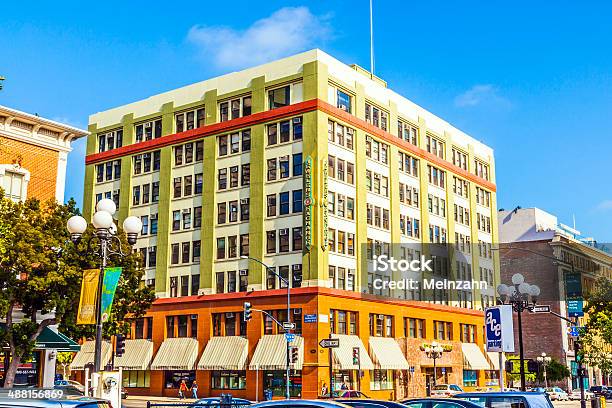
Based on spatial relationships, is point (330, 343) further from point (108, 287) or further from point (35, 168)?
point (108, 287)

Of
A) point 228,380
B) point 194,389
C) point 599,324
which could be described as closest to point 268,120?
point 228,380

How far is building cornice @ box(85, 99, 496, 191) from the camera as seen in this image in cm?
6370

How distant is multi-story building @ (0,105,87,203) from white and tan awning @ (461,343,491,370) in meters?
51.0

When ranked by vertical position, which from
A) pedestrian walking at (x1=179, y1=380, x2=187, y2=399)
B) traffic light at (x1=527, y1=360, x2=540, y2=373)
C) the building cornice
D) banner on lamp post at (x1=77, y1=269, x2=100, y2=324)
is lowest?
pedestrian walking at (x1=179, y1=380, x2=187, y2=399)

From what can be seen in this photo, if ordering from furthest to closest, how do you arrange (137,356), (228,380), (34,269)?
(137,356) → (228,380) → (34,269)

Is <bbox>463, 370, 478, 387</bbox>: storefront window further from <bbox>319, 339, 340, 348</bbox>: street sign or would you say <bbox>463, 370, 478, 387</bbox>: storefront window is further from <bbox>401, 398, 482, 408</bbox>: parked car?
<bbox>401, 398, 482, 408</bbox>: parked car

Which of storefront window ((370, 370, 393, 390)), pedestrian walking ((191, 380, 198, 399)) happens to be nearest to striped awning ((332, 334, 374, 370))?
storefront window ((370, 370, 393, 390))

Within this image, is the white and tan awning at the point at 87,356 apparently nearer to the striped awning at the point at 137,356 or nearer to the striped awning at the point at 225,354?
the striped awning at the point at 137,356

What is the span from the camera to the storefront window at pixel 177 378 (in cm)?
6588

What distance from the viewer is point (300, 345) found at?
58.9m

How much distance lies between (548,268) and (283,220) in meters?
60.5

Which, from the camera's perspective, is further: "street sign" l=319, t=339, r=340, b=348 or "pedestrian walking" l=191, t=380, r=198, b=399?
"pedestrian walking" l=191, t=380, r=198, b=399

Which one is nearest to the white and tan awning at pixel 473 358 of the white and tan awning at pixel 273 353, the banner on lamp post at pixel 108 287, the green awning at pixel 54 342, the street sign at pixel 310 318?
the street sign at pixel 310 318

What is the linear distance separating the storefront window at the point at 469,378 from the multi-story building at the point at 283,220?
20 cm
